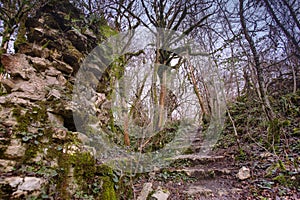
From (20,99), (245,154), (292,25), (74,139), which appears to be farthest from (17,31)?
(245,154)

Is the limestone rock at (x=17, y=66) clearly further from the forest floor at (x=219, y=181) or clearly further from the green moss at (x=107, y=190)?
the forest floor at (x=219, y=181)

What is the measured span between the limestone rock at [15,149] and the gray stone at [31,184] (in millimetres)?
319

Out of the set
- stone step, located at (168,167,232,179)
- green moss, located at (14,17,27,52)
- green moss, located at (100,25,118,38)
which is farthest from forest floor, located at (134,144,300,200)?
green moss, located at (100,25,118,38)

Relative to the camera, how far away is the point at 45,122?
2188mm

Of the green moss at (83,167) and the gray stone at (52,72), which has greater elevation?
the gray stone at (52,72)

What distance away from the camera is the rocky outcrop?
1.60m

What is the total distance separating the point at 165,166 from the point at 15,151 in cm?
279

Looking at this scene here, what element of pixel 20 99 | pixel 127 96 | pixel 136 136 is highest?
pixel 127 96

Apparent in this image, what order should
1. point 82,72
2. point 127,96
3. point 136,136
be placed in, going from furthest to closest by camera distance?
point 127,96 < point 136,136 < point 82,72

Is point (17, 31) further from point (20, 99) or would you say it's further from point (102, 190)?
point (102, 190)

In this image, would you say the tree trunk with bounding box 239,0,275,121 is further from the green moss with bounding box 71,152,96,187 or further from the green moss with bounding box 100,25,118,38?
the green moss with bounding box 71,152,96,187

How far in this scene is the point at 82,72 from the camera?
3561 millimetres

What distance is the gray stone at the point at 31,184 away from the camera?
1435 millimetres

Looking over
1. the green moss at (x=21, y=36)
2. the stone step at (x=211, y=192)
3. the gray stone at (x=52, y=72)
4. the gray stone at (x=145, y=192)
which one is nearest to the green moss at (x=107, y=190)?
the gray stone at (x=145, y=192)
